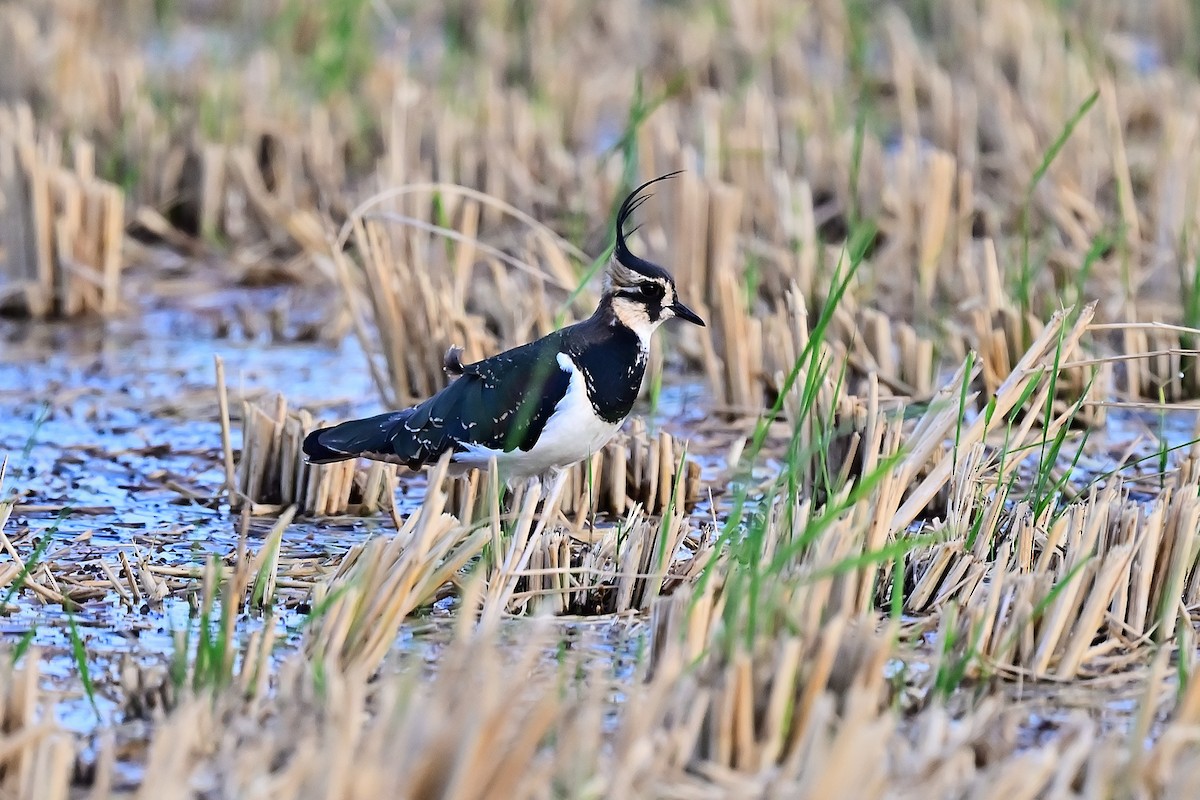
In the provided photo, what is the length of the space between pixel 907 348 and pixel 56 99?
4822mm

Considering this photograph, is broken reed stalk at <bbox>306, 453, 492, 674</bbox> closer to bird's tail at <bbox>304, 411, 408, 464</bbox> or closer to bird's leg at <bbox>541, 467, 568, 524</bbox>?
bird's leg at <bbox>541, 467, 568, 524</bbox>

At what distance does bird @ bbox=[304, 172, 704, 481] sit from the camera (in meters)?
4.50

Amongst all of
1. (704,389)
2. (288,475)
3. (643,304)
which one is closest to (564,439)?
(643,304)

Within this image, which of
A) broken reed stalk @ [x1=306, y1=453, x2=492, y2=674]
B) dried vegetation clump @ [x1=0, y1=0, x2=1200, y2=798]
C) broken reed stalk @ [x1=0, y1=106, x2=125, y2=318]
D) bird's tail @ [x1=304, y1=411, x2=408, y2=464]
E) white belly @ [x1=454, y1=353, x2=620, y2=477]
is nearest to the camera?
dried vegetation clump @ [x1=0, y1=0, x2=1200, y2=798]

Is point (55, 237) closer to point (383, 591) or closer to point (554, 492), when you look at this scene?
point (554, 492)

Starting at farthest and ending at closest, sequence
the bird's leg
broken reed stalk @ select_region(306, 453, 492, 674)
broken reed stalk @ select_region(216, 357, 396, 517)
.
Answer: broken reed stalk @ select_region(216, 357, 396, 517), the bird's leg, broken reed stalk @ select_region(306, 453, 492, 674)

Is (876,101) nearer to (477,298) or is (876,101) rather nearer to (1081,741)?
(477,298)

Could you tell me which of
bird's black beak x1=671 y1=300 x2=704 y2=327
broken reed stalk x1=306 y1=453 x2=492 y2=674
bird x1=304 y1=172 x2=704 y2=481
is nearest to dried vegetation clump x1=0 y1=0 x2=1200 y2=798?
broken reed stalk x1=306 y1=453 x2=492 y2=674

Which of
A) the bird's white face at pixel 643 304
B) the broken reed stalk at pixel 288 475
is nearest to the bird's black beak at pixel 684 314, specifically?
the bird's white face at pixel 643 304

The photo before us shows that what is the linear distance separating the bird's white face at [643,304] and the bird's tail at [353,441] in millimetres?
609

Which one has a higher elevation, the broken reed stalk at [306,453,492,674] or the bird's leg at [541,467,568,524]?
the bird's leg at [541,467,568,524]

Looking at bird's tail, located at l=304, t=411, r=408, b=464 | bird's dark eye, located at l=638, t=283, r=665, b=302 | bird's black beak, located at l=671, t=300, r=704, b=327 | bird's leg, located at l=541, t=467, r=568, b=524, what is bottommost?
bird's leg, located at l=541, t=467, r=568, b=524

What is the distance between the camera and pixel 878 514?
13.0ft

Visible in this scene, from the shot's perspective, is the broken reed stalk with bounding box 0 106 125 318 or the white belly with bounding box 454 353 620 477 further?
the broken reed stalk with bounding box 0 106 125 318
